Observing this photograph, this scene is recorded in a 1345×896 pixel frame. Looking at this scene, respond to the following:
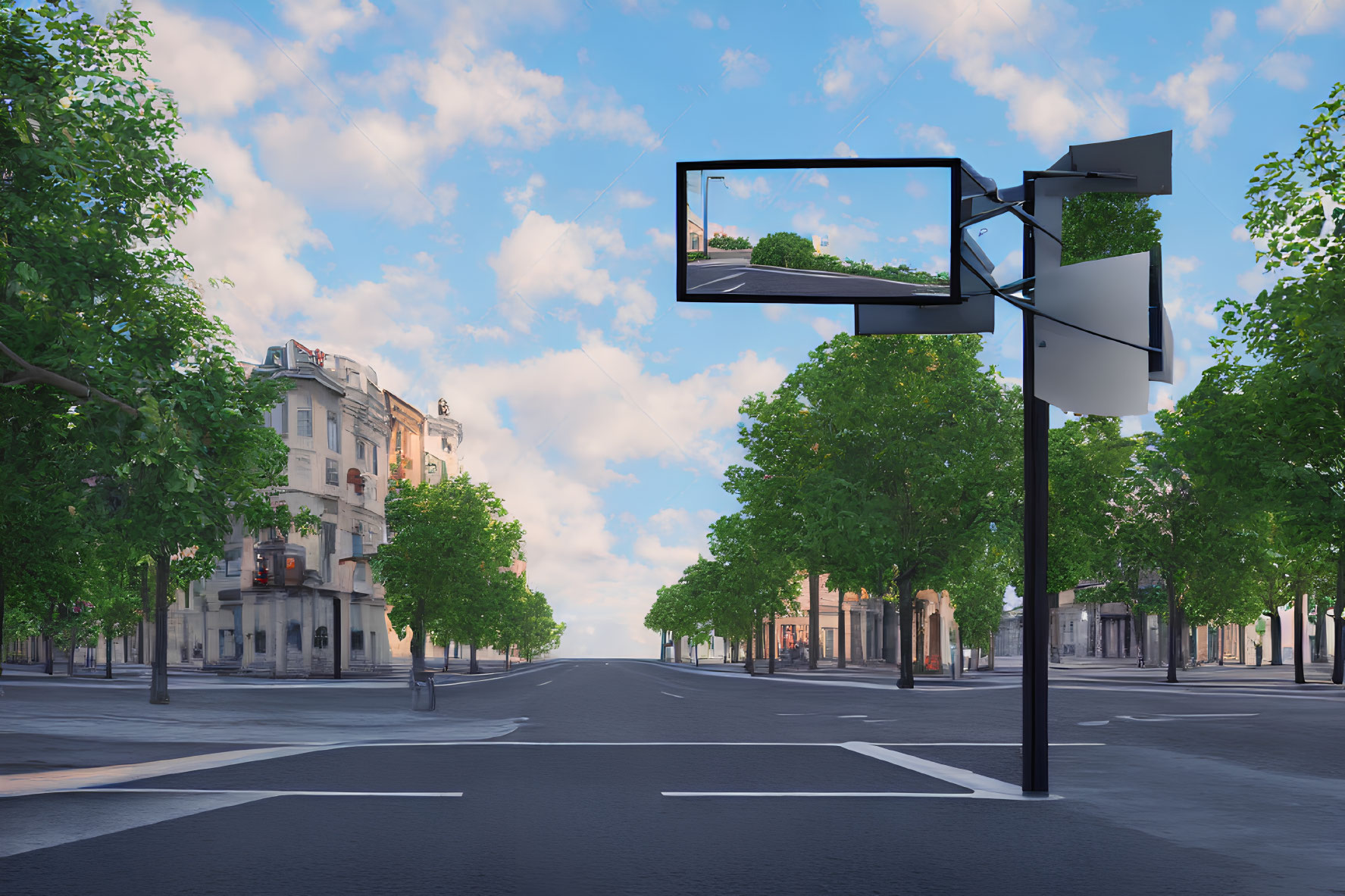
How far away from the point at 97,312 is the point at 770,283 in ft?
40.2

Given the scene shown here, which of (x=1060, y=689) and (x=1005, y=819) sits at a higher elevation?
(x=1005, y=819)

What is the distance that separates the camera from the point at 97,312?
16.8 m

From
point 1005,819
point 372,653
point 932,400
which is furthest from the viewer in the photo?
point 372,653

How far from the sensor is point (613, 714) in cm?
2481

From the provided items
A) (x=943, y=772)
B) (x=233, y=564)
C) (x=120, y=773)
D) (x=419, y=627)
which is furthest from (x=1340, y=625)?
(x=233, y=564)

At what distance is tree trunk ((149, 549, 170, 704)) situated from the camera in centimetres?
3053

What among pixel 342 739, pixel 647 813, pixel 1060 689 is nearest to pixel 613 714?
pixel 342 739

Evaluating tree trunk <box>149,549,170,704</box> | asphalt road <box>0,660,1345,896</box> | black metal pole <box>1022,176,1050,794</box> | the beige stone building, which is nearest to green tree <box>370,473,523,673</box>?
the beige stone building

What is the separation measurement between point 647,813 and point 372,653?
231 ft

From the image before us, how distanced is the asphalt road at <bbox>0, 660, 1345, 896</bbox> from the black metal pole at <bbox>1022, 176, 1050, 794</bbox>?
493mm

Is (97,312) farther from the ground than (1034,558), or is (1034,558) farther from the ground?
(97,312)

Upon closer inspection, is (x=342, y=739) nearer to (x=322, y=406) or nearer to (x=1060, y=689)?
(x=1060, y=689)

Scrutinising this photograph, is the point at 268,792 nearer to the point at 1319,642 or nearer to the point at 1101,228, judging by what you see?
the point at 1101,228

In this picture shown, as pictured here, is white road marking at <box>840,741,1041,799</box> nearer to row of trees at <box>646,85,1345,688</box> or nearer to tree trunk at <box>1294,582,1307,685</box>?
row of trees at <box>646,85,1345,688</box>
